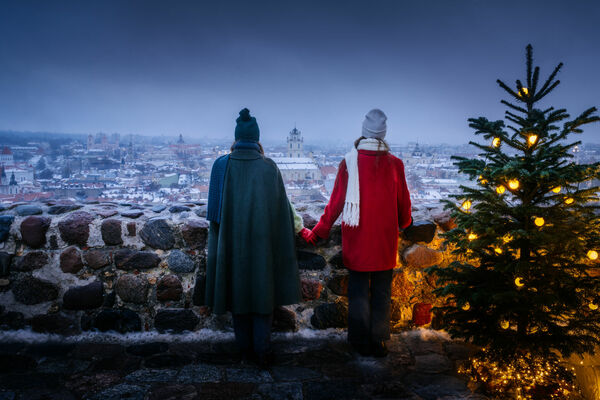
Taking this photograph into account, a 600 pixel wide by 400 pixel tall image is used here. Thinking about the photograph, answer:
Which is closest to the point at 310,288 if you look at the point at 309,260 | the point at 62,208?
the point at 309,260

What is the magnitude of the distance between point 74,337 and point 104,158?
6.75 feet

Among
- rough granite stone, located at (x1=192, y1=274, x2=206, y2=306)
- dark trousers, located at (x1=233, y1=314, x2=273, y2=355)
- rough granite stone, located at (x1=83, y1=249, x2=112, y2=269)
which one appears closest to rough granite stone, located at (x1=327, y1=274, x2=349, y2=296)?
dark trousers, located at (x1=233, y1=314, x2=273, y2=355)

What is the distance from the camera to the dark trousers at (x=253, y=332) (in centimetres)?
224

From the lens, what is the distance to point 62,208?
272 cm

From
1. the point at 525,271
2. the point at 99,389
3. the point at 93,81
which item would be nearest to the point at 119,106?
the point at 93,81

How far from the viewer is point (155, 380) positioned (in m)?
2.03

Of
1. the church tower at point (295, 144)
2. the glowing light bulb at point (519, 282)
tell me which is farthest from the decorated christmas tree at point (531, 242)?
the church tower at point (295, 144)

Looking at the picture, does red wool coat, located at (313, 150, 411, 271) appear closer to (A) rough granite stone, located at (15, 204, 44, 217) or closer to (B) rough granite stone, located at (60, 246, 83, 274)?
(B) rough granite stone, located at (60, 246, 83, 274)

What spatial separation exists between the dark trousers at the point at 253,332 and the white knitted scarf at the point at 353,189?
910 mm

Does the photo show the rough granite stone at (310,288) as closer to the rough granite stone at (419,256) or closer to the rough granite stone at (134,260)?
the rough granite stone at (419,256)

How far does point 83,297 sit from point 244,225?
5.17 feet

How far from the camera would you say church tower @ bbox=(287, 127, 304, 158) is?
332 centimetres

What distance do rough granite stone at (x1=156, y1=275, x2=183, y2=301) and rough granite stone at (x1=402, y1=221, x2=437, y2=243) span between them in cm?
196

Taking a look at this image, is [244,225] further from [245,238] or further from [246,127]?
[246,127]
